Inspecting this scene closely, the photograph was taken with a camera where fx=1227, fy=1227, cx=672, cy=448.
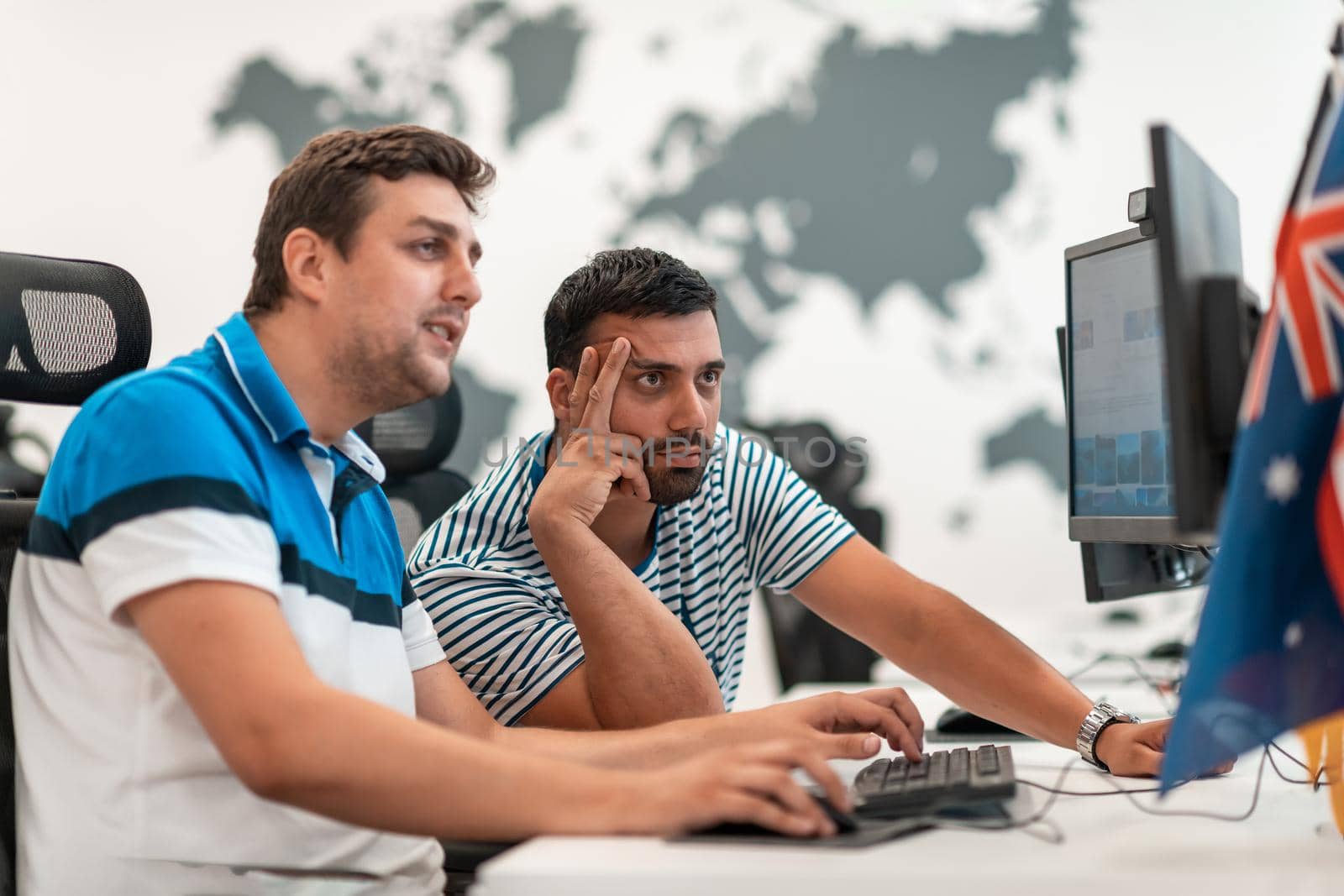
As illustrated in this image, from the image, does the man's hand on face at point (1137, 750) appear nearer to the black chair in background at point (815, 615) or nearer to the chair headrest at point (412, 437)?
the chair headrest at point (412, 437)

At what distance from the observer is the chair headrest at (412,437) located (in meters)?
2.23

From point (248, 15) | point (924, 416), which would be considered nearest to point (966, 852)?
point (924, 416)

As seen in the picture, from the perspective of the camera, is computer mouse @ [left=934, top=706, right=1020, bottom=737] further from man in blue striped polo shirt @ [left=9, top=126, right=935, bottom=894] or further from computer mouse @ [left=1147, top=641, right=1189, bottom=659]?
computer mouse @ [left=1147, top=641, right=1189, bottom=659]

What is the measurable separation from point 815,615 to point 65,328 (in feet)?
7.14

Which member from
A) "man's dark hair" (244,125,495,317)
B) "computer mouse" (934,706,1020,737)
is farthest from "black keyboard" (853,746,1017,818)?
"man's dark hair" (244,125,495,317)

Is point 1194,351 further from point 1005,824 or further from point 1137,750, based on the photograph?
A: point 1137,750

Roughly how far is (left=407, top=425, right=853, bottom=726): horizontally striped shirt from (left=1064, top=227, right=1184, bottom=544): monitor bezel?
0.37m

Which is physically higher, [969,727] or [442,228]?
[442,228]

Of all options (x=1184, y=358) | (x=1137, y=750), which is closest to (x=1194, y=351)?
(x=1184, y=358)

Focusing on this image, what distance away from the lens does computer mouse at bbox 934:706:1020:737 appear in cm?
171

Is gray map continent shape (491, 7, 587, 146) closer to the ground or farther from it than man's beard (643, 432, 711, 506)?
farther from it

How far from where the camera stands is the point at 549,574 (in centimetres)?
169

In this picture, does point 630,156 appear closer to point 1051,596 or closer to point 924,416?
point 924,416

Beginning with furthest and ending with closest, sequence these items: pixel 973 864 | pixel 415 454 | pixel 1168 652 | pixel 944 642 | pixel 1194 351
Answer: pixel 1168 652, pixel 415 454, pixel 944 642, pixel 1194 351, pixel 973 864
